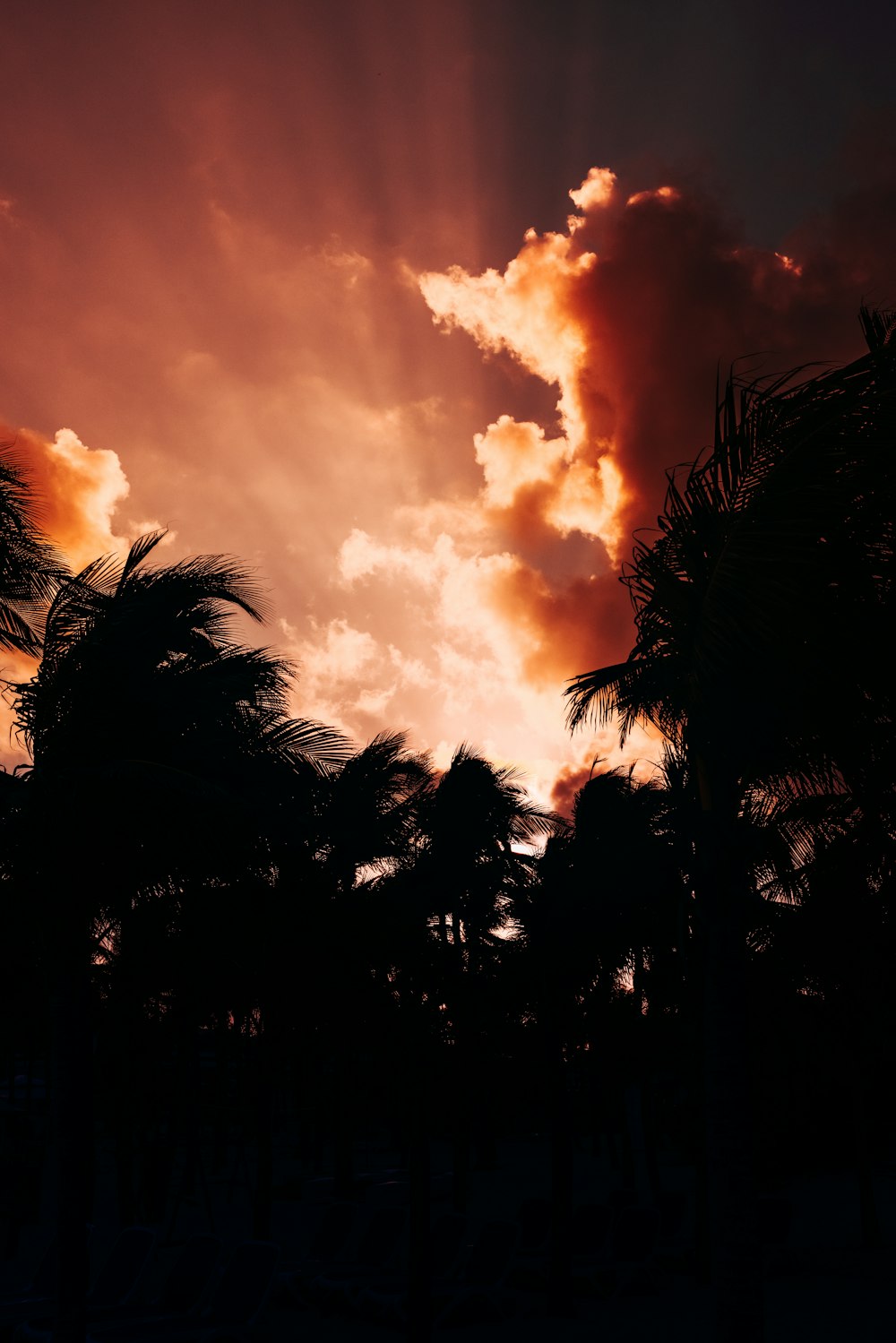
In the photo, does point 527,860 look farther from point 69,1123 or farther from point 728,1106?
point 728,1106

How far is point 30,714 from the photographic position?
29.3 ft

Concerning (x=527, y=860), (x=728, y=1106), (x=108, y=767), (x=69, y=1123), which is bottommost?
(x=69, y=1123)

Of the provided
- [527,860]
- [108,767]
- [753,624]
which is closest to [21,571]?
[108,767]

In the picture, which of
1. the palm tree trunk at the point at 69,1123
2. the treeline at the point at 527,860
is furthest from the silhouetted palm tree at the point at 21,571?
the palm tree trunk at the point at 69,1123

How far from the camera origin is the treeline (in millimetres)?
6312

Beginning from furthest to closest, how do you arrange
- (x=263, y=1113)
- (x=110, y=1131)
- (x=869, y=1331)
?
(x=110, y=1131), (x=263, y=1113), (x=869, y=1331)

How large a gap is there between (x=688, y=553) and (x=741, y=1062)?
332 cm

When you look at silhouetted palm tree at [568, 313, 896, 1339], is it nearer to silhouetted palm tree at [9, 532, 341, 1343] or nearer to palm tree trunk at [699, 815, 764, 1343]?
palm tree trunk at [699, 815, 764, 1343]

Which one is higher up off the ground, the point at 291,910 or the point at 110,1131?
the point at 291,910

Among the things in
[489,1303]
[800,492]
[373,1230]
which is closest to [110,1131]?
[373,1230]

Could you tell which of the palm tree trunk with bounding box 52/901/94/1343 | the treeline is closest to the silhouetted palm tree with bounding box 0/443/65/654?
the treeline

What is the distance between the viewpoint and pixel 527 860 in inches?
928

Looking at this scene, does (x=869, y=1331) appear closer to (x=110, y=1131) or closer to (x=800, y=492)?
(x=800, y=492)

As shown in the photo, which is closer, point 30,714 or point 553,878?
point 30,714
